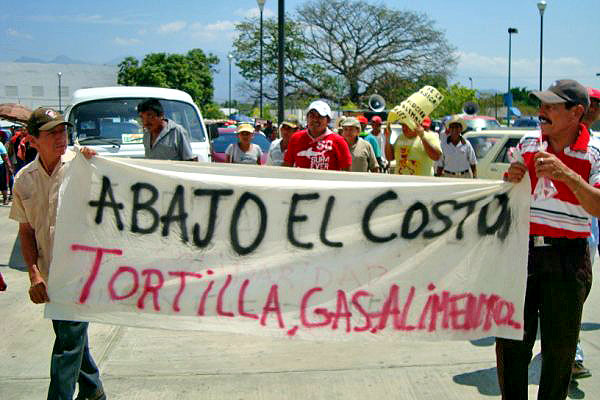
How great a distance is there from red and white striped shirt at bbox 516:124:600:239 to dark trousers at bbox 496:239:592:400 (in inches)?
2.7

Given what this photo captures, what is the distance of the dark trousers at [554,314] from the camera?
10.6 feet

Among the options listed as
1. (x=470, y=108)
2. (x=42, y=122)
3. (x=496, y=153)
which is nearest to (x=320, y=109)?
(x=42, y=122)

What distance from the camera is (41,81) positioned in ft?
278

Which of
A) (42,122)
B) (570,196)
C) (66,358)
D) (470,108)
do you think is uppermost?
(470,108)

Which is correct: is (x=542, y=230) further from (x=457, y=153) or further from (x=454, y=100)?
(x=454, y=100)

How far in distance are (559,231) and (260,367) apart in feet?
7.64

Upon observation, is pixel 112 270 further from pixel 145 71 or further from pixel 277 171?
pixel 145 71

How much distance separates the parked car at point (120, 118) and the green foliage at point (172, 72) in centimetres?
5116

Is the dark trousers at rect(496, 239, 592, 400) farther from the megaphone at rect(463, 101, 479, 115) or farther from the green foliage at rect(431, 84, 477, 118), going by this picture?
the green foliage at rect(431, 84, 477, 118)

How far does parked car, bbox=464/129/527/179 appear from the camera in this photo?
10695 mm

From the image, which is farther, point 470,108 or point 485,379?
point 470,108

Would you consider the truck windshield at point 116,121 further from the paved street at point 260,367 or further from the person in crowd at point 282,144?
the paved street at point 260,367

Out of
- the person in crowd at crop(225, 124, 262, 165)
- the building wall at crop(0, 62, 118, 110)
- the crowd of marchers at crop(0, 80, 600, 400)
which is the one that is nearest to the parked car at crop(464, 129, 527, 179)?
the person in crowd at crop(225, 124, 262, 165)

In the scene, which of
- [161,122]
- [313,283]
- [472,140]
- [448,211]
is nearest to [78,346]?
[313,283]
